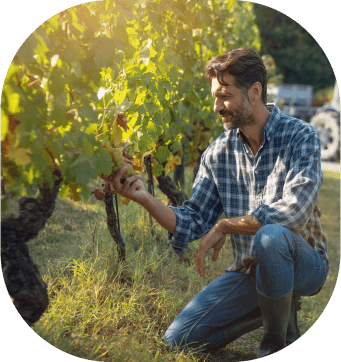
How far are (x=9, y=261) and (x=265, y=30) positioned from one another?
51.0 ft

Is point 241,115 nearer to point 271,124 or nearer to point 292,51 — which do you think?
point 271,124

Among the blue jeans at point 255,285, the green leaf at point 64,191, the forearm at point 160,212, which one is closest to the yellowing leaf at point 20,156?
the green leaf at point 64,191

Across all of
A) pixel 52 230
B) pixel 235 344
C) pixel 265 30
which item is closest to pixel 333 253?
pixel 235 344

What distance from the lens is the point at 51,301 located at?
65.4 inches

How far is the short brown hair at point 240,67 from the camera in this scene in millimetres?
1758

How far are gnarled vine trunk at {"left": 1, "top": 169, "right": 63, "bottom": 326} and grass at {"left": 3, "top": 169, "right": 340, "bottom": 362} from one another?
0.06 m

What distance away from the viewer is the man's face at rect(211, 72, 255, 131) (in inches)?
70.1

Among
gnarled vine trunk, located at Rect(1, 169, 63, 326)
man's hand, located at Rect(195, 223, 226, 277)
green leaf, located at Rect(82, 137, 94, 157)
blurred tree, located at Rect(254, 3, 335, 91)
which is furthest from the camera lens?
blurred tree, located at Rect(254, 3, 335, 91)

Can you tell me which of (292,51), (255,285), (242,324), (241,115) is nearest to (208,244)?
(255,285)

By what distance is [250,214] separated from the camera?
1675mm

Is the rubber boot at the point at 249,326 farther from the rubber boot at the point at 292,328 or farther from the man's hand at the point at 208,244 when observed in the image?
the man's hand at the point at 208,244

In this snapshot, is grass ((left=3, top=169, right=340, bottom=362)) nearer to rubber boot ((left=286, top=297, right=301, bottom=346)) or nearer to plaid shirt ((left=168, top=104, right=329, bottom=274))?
rubber boot ((left=286, top=297, right=301, bottom=346))

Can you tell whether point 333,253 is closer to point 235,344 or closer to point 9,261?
point 235,344

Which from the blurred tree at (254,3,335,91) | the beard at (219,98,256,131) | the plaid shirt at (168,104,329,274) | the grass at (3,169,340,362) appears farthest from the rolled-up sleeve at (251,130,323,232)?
the blurred tree at (254,3,335,91)
